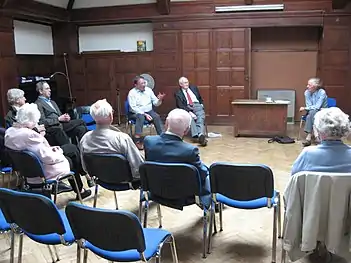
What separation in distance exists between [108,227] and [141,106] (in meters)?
5.20

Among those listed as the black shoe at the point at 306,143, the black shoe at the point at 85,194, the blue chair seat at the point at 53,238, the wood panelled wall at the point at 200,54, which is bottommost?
the black shoe at the point at 85,194

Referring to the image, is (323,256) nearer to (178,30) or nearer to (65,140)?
(65,140)

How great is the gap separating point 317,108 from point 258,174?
14.9 feet

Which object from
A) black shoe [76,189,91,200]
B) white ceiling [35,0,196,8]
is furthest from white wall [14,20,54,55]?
black shoe [76,189,91,200]

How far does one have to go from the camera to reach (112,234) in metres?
2.13

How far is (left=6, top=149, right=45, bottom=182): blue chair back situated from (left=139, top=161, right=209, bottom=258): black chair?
110 cm

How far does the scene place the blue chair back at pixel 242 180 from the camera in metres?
2.81

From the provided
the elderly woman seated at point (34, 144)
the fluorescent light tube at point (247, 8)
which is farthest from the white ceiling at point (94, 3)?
the elderly woman seated at point (34, 144)

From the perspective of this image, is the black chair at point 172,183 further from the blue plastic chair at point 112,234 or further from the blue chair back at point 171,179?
the blue plastic chair at point 112,234

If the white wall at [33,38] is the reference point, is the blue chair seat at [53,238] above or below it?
below

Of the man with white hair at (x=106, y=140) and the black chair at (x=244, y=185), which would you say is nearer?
the black chair at (x=244, y=185)

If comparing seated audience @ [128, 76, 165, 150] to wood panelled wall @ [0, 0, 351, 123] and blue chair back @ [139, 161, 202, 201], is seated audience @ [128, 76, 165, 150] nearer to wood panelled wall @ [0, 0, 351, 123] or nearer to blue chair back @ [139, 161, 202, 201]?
wood panelled wall @ [0, 0, 351, 123]

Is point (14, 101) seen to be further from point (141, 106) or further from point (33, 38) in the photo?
point (33, 38)

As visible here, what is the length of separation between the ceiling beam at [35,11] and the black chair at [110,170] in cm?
536
